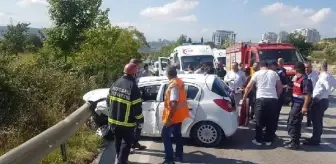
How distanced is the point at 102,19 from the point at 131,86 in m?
17.8

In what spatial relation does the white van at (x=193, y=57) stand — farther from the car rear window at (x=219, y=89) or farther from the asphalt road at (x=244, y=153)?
the car rear window at (x=219, y=89)

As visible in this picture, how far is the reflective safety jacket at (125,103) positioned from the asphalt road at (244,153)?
1.23 meters

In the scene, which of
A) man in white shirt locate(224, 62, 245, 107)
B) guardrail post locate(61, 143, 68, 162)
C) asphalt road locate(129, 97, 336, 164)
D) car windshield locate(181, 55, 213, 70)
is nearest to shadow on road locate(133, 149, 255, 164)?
asphalt road locate(129, 97, 336, 164)

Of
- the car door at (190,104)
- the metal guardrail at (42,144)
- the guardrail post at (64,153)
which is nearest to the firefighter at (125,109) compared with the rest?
the metal guardrail at (42,144)

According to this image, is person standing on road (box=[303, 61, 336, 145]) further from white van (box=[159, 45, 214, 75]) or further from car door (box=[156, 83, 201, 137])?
white van (box=[159, 45, 214, 75])

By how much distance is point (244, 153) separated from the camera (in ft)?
24.0

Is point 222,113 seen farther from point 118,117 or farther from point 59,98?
point 59,98

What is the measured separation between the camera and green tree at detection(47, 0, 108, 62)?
23.1 meters

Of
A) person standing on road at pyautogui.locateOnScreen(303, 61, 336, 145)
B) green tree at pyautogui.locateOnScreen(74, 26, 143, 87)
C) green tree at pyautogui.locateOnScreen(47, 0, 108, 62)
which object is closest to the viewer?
person standing on road at pyautogui.locateOnScreen(303, 61, 336, 145)

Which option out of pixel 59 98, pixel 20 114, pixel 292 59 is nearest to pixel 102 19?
pixel 292 59

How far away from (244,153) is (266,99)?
1229 millimetres

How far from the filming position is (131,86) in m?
5.54

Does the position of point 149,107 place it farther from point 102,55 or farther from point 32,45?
point 32,45

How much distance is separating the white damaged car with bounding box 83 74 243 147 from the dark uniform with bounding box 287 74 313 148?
46.6 inches
